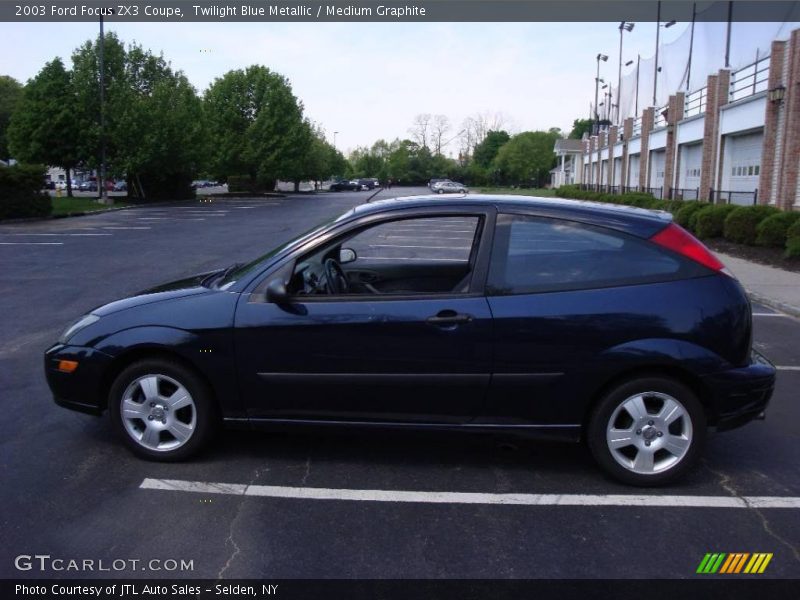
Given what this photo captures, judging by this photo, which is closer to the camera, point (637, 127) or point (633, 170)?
point (637, 127)

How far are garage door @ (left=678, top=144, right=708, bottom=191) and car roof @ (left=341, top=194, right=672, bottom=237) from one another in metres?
29.5

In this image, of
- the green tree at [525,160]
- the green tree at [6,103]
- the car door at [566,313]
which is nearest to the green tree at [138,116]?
the green tree at [6,103]

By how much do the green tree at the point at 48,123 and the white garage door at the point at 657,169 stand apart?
31.8 m

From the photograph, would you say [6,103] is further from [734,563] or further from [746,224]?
[734,563]

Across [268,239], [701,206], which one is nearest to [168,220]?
[268,239]

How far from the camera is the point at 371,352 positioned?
4.17m

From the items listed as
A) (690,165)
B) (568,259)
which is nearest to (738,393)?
(568,259)

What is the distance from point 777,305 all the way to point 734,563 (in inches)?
323

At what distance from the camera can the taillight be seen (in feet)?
13.8

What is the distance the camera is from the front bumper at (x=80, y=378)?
4.43 meters

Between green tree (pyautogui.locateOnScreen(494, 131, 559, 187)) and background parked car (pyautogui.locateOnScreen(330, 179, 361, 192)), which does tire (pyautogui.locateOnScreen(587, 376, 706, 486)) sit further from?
green tree (pyautogui.locateOnScreen(494, 131, 559, 187))

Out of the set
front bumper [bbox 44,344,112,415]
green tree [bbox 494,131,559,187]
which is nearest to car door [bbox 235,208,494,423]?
front bumper [bbox 44,344,112,415]

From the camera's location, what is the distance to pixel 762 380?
418 centimetres

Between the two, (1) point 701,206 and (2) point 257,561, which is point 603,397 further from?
(1) point 701,206
